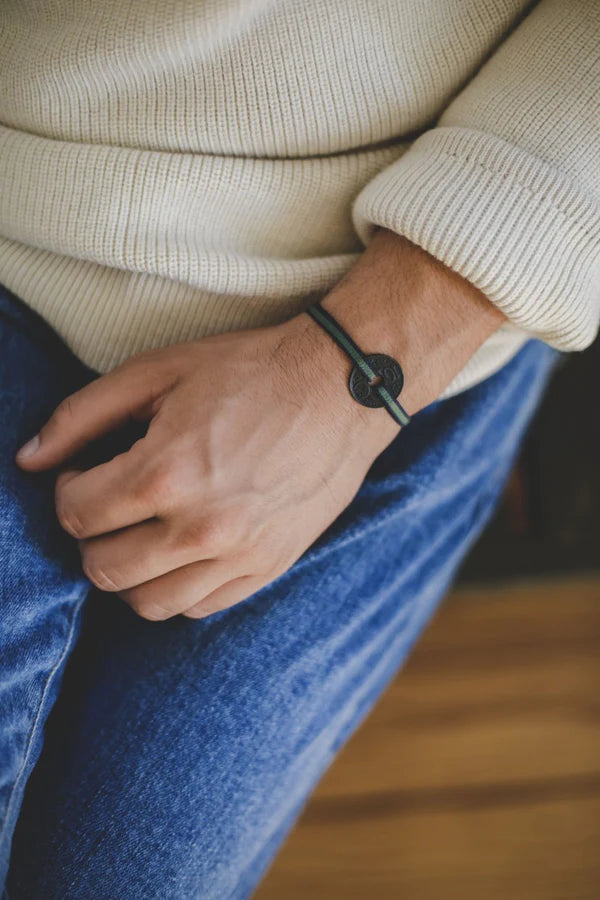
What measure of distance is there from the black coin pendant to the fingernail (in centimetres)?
28

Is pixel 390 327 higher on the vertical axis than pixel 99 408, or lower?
lower

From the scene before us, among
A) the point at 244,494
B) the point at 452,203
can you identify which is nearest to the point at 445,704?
the point at 244,494

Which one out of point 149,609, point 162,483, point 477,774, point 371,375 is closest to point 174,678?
point 149,609

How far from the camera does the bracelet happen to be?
1.93 ft

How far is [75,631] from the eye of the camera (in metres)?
0.62

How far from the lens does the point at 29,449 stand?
609 millimetres

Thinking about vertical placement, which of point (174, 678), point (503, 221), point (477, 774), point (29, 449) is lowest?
point (477, 774)

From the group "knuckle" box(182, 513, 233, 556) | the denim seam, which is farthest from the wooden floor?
"knuckle" box(182, 513, 233, 556)

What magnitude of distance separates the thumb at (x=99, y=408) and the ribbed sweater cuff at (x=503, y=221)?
24cm

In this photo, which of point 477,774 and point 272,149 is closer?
point 272,149

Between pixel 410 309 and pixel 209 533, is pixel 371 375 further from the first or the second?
pixel 209 533

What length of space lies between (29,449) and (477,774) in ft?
3.02

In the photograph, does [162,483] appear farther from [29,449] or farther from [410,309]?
[410,309]

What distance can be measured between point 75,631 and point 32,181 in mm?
403
